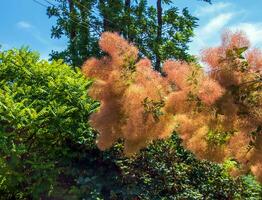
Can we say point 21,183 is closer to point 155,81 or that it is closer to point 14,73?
point 14,73

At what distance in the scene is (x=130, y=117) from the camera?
4492mm

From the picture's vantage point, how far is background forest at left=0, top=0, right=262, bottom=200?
14.5 ft

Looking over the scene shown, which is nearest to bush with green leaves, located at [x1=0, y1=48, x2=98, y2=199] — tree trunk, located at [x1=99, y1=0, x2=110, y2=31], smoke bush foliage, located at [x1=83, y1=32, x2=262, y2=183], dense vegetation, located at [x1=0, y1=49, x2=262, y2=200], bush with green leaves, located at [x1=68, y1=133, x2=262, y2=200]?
dense vegetation, located at [x1=0, y1=49, x2=262, y2=200]

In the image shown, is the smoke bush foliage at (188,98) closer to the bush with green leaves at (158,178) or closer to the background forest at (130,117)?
the background forest at (130,117)

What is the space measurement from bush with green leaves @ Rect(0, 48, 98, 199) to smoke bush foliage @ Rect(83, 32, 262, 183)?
139 inches

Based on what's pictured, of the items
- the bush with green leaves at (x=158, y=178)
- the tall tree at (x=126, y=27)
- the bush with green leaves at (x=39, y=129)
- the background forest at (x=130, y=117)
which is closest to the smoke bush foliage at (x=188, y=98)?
the background forest at (x=130, y=117)

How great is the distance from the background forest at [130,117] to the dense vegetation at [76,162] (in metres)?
0.02

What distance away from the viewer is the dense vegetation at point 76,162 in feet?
26.5

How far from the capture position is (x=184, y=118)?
179 inches

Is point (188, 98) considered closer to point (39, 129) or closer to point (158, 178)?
point (158, 178)

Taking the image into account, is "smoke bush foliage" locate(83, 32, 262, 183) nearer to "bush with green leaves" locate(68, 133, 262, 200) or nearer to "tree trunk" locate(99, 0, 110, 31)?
"bush with green leaves" locate(68, 133, 262, 200)

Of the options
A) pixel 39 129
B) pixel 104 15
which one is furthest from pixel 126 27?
pixel 39 129

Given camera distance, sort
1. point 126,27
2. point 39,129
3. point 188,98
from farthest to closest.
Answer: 1. point 126,27
2. point 39,129
3. point 188,98

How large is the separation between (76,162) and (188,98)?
4305 mm
